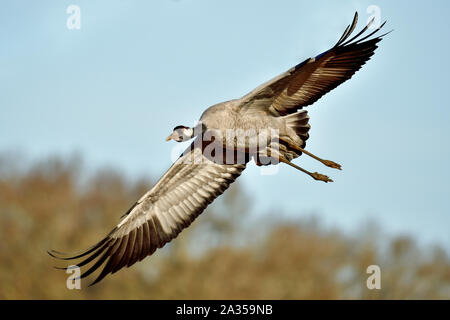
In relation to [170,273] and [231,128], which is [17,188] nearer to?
[170,273]

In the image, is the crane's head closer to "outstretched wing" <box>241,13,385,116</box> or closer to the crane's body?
the crane's body

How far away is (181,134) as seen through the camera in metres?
11.2

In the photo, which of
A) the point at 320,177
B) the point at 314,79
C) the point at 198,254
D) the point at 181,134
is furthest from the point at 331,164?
the point at 198,254

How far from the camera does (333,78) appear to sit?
37.7 ft

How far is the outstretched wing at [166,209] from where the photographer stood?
1184cm

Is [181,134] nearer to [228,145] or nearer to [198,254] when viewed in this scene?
[228,145]

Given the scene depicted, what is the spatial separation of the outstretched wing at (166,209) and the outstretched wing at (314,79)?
1441mm

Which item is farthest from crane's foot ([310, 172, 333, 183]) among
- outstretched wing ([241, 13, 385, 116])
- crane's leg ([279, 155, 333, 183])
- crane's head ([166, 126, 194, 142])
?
crane's head ([166, 126, 194, 142])

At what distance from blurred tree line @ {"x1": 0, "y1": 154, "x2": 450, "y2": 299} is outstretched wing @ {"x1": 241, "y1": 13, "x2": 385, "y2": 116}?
2420cm

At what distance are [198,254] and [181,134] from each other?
26.7 meters

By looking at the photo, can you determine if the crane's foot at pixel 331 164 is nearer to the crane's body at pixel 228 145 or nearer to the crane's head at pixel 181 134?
the crane's body at pixel 228 145

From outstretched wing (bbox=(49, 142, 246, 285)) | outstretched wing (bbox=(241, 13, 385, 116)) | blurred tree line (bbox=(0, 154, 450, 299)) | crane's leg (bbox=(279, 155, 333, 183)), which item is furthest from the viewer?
blurred tree line (bbox=(0, 154, 450, 299))

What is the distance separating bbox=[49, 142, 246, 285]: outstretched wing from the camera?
38.9 ft
